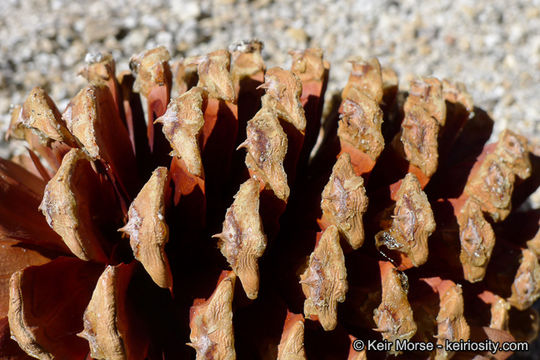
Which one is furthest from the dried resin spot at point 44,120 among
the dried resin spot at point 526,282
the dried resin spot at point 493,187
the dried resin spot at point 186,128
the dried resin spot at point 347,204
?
the dried resin spot at point 526,282

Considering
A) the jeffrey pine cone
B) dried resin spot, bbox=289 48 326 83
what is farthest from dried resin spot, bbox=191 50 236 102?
dried resin spot, bbox=289 48 326 83

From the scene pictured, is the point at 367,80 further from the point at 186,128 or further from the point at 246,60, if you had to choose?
the point at 186,128

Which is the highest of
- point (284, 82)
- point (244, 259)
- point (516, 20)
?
point (284, 82)

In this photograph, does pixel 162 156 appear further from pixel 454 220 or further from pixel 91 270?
pixel 454 220

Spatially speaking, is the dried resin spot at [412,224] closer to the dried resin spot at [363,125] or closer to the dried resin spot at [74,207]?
the dried resin spot at [363,125]

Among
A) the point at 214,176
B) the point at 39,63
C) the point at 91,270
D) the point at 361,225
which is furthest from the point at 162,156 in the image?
the point at 39,63
